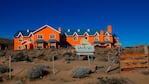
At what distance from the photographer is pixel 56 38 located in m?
65.3

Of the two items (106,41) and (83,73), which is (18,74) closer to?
(83,73)

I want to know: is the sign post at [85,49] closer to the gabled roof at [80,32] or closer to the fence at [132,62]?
the fence at [132,62]

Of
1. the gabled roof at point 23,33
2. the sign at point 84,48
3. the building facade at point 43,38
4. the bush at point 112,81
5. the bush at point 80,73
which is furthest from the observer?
the gabled roof at point 23,33

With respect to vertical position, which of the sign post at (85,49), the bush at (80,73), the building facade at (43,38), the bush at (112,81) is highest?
the building facade at (43,38)

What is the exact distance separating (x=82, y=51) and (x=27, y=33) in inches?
1956

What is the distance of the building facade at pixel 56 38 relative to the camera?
6506 cm

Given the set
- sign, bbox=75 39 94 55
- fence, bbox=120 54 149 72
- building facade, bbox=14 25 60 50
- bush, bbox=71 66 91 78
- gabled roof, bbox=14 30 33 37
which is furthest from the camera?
gabled roof, bbox=14 30 33 37

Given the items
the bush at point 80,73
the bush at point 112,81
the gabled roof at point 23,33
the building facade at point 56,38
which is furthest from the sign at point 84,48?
the gabled roof at point 23,33

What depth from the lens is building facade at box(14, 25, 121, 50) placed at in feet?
213

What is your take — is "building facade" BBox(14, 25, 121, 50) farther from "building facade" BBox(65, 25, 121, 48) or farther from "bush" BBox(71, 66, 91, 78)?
"bush" BBox(71, 66, 91, 78)

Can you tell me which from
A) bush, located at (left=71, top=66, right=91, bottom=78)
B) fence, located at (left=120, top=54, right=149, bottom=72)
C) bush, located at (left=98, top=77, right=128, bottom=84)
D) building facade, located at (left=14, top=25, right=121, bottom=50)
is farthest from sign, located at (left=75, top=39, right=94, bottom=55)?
building facade, located at (left=14, top=25, right=121, bottom=50)

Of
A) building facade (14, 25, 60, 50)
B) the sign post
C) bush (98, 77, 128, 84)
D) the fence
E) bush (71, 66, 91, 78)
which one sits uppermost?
building facade (14, 25, 60, 50)

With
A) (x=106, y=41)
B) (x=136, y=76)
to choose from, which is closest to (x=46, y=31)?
(x=106, y=41)

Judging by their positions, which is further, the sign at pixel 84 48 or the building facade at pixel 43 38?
the building facade at pixel 43 38
